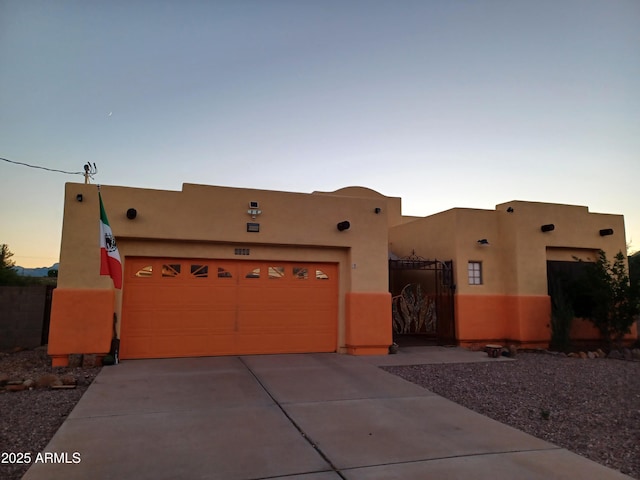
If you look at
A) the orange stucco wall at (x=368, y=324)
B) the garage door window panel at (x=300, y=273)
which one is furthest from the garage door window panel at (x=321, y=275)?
the orange stucco wall at (x=368, y=324)

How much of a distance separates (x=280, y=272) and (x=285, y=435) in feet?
21.5

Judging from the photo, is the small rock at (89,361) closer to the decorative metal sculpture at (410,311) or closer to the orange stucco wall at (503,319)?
the decorative metal sculpture at (410,311)

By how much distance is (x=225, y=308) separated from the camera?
11.1 m

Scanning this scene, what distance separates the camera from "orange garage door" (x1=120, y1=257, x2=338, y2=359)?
1054 cm

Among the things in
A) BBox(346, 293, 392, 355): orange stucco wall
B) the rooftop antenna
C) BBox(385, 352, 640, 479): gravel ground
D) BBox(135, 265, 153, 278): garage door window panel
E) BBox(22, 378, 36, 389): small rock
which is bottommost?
BBox(385, 352, 640, 479): gravel ground

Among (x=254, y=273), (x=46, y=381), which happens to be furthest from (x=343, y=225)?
(x=46, y=381)

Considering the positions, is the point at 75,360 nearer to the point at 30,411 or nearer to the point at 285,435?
the point at 30,411

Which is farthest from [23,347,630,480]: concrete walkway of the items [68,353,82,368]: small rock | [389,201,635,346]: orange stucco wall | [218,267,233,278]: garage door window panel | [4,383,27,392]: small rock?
[389,201,635,346]: orange stucco wall

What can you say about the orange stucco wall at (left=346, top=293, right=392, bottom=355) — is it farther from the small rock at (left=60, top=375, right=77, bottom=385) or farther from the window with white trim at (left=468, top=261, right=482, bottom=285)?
the small rock at (left=60, top=375, right=77, bottom=385)

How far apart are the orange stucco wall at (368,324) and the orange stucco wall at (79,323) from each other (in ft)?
18.9

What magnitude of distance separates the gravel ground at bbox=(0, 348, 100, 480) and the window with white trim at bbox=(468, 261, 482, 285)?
10.5 metres

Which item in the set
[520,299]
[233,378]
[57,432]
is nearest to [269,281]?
[233,378]

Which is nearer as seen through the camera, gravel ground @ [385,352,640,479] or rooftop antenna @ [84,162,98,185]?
gravel ground @ [385,352,640,479]

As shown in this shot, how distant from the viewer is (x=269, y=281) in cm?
1152
